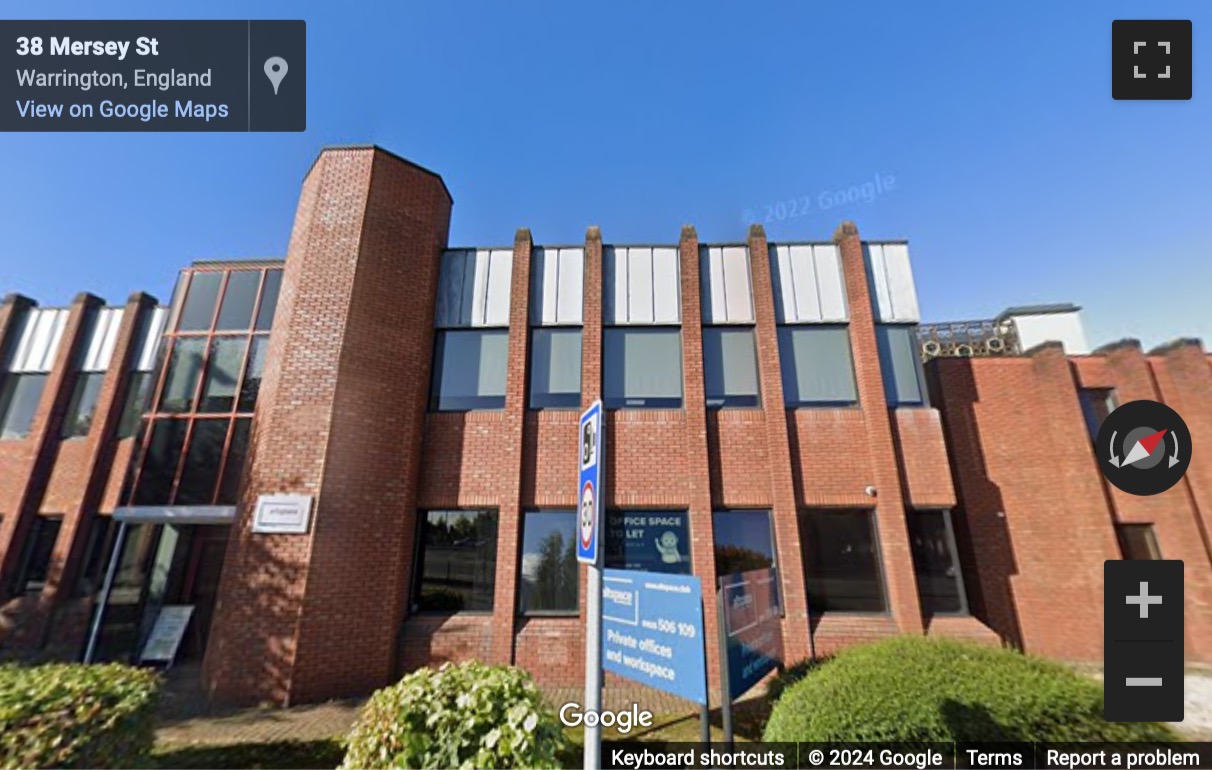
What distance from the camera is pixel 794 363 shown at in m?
9.87

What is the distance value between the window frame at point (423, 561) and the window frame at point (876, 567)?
5887 millimetres

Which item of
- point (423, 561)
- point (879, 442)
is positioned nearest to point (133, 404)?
point (423, 561)

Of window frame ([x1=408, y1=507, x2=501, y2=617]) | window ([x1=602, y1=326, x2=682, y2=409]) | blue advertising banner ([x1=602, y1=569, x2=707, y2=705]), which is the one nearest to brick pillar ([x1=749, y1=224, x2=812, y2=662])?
window ([x1=602, y1=326, x2=682, y2=409])

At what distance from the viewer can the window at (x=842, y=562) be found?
8531mm

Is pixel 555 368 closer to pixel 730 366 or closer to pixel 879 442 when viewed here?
pixel 730 366

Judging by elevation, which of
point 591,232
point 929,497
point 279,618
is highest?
point 591,232

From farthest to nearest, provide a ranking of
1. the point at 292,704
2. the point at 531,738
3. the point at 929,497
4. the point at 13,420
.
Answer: the point at 13,420 < the point at 929,497 < the point at 292,704 < the point at 531,738

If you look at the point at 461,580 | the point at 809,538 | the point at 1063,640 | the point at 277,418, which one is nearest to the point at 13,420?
the point at 277,418

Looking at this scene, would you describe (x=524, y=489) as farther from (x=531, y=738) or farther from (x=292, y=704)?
(x=531, y=738)

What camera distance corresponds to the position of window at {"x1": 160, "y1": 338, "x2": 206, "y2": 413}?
11023 millimetres

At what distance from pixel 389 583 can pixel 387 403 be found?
11.1ft

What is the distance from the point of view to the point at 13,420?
1356cm

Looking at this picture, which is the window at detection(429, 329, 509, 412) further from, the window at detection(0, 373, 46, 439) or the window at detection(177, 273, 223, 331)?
the window at detection(0, 373, 46, 439)

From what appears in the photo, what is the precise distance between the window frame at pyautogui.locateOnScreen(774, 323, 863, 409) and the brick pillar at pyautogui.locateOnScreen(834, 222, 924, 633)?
0.07 m
